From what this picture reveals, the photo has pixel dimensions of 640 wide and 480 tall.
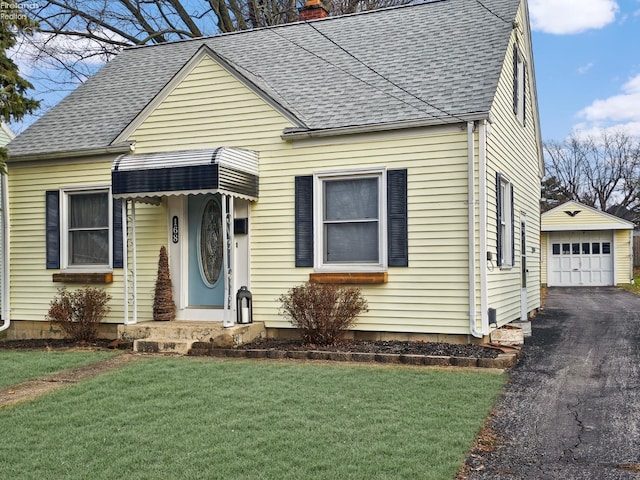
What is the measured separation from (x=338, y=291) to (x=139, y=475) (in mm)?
5434

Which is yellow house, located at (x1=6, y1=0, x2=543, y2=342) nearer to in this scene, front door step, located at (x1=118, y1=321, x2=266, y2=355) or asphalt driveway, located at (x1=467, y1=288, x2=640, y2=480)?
front door step, located at (x1=118, y1=321, x2=266, y2=355)

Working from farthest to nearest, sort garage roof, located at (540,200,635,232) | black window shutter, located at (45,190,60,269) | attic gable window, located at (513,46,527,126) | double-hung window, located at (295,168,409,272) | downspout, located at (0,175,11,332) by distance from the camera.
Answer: garage roof, located at (540,200,635,232) < attic gable window, located at (513,46,527,126) < downspout, located at (0,175,11,332) < black window shutter, located at (45,190,60,269) < double-hung window, located at (295,168,409,272)

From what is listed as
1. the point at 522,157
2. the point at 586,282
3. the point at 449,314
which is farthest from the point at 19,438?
the point at 586,282

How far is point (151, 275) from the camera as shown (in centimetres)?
1134

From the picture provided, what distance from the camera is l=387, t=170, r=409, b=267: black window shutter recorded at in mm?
9781

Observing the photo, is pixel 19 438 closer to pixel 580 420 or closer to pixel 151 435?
pixel 151 435

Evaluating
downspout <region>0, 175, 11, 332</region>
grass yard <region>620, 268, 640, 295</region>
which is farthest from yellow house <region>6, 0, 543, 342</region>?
grass yard <region>620, 268, 640, 295</region>

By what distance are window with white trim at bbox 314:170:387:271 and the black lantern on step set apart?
121 centimetres

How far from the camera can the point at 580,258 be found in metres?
28.1

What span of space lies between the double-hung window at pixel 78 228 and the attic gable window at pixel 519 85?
7825 mm

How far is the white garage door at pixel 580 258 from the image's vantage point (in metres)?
27.5

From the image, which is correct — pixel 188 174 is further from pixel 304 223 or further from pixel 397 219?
pixel 397 219

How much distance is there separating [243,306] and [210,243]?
140cm

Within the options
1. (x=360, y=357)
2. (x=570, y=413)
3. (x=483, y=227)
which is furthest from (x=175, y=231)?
(x=570, y=413)
